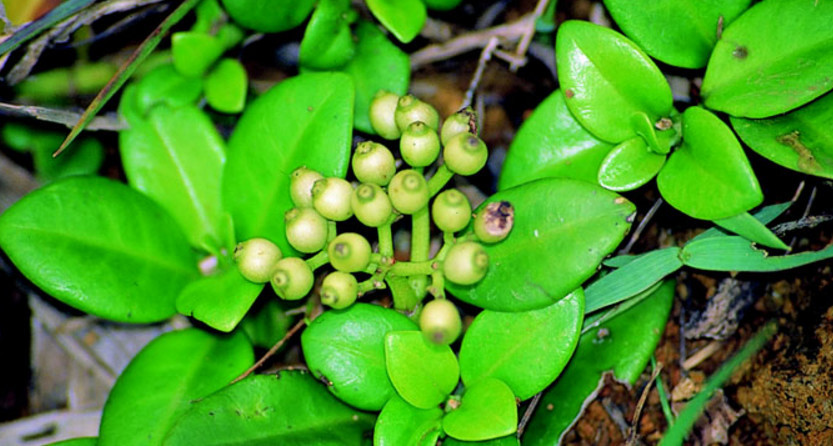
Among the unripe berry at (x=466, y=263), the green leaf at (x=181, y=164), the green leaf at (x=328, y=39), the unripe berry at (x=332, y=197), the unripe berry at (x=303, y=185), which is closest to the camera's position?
the unripe berry at (x=466, y=263)

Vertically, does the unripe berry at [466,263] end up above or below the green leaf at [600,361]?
above

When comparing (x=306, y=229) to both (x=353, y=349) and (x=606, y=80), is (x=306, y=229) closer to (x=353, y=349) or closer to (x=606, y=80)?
(x=353, y=349)

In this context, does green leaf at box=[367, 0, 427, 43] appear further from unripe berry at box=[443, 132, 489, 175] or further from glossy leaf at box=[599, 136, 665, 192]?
glossy leaf at box=[599, 136, 665, 192]

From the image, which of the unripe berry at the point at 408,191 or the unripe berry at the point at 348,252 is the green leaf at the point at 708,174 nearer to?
the unripe berry at the point at 408,191

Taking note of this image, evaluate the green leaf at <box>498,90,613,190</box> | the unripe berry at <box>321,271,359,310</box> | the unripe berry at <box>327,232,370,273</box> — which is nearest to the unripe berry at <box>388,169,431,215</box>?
the unripe berry at <box>327,232,370,273</box>

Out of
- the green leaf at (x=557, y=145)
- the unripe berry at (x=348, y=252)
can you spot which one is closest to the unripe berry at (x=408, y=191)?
the unripe berry at (x=348, y=252)

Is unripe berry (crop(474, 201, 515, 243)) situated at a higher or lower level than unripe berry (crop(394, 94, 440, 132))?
lower
